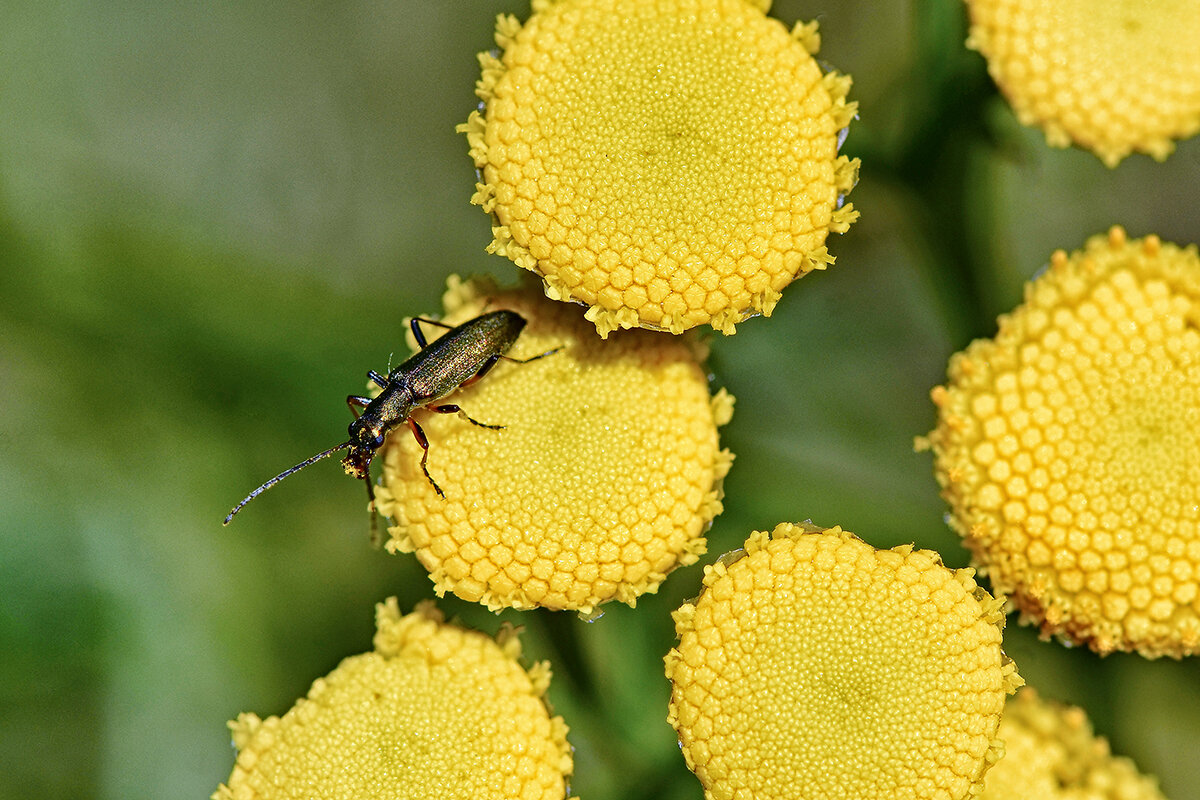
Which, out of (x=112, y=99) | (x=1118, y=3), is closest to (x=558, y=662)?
(x=112, y=99)

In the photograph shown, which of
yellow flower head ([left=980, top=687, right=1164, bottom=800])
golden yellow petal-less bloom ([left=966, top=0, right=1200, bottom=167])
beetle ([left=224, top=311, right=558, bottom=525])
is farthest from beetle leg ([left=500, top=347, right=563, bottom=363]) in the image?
yellow flower head ([left=980, top=687, right=1164, bottom=800])

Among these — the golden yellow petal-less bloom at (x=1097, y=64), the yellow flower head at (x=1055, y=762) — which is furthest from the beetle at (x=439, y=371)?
the yellow flower head at (x=1055, y=762)

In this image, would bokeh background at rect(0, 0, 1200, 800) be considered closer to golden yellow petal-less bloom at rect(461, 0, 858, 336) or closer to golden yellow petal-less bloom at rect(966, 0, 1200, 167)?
golden yellow petal-less bloom at rect(966, 0, 1200, 167)

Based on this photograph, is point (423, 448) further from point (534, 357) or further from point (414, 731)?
point (414, 731)

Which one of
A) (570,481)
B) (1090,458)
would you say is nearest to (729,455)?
(570,481)

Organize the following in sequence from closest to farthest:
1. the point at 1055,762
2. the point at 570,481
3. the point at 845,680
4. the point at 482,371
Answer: the point at 845,680 < the point at 570,481 < the point at 482,371 < the point at 1055,762

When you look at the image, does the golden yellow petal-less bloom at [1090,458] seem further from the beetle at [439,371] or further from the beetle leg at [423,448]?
the beetle leg at [423,448]
